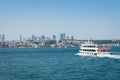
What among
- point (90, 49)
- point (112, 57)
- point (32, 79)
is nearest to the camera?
point (32, 79)

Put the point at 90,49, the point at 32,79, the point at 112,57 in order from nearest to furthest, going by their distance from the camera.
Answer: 1. the point at 32,79
2. the point at 112,57
3. the point at 90,49

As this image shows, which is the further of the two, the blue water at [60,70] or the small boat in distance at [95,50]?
the small boat in distance at [95,50]

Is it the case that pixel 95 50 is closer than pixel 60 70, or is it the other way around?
pixel 60 70

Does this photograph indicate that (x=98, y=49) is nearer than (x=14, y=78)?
No

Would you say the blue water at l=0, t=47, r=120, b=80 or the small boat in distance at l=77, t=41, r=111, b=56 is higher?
the small boat in distance at l=77, t=41, r=111, b=56

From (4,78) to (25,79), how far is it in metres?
3.71

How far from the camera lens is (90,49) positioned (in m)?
125

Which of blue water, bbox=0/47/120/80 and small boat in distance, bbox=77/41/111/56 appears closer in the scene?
blue water, bbox=0/47/120/80

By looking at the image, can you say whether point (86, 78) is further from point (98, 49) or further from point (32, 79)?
point (98, 49)

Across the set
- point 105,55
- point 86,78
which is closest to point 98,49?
point 105,55

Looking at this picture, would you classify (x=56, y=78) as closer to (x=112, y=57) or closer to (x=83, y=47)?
(x=112, y=57)

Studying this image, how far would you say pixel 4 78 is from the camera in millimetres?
54406

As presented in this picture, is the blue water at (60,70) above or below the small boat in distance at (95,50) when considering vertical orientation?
below

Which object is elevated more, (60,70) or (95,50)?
(95,50)
